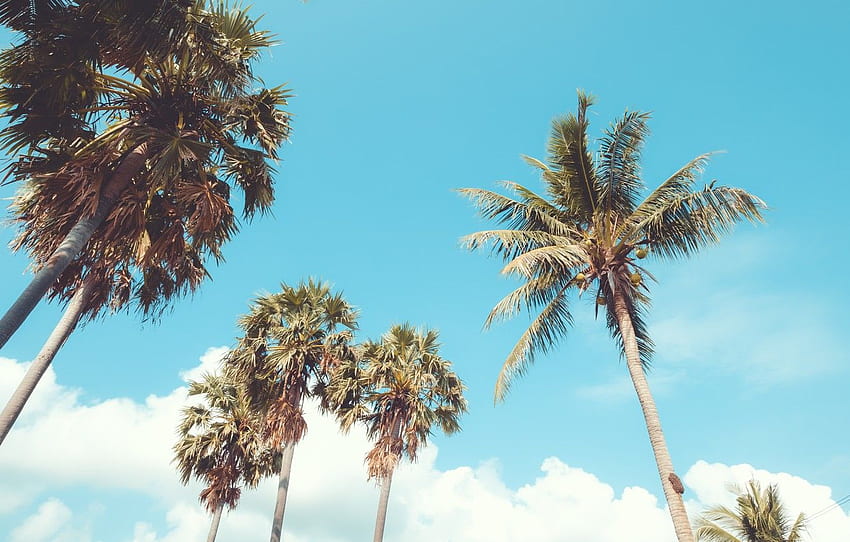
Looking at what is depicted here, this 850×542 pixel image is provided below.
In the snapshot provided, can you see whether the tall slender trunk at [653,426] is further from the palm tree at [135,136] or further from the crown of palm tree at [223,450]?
the crown of palm tree at [223,450]

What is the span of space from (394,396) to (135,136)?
13252 millimetres

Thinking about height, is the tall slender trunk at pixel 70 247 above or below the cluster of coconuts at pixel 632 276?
below

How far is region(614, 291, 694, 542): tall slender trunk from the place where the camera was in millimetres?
9125

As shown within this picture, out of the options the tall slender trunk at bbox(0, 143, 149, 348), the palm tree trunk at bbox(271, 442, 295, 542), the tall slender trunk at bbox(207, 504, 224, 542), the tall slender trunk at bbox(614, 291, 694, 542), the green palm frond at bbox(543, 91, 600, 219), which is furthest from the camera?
the tall slender trunk at bbox(207, 504, 224, 542)

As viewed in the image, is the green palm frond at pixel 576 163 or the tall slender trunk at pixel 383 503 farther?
the tall slender trunk at pixel 383 503

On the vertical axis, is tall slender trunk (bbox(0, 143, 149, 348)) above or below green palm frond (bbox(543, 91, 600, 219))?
below

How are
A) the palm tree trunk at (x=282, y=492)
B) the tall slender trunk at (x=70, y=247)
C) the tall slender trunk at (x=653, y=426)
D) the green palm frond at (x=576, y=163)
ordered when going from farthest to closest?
the palm tree trunk at (x=282, y=492)
the green palm frond at (x=576, y=163)
the tall slender trunk at (x=653, y=426)
the tall slender trunk at (x=70, y=247)

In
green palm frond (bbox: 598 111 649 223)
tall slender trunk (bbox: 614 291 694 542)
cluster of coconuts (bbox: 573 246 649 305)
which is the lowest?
tall slender trunk (bbox: 614 291 694 542)

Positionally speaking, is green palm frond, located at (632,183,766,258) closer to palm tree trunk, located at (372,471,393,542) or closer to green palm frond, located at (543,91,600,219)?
green palm frond, located at (543,91,600,219)

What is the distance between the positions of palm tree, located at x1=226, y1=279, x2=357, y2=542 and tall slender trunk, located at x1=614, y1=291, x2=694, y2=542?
1061cm

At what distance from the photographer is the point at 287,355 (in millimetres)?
18016

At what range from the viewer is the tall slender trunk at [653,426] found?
9125mm

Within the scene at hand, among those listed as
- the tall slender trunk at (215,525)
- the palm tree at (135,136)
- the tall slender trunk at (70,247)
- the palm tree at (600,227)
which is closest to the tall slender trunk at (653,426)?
the palm tree at (600,227)

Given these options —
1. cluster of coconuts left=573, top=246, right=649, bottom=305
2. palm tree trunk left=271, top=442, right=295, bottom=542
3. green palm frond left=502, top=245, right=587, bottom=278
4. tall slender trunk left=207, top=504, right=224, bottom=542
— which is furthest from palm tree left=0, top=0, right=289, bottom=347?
tall slender trunk left=207, top=504, right=224, bottom=542
